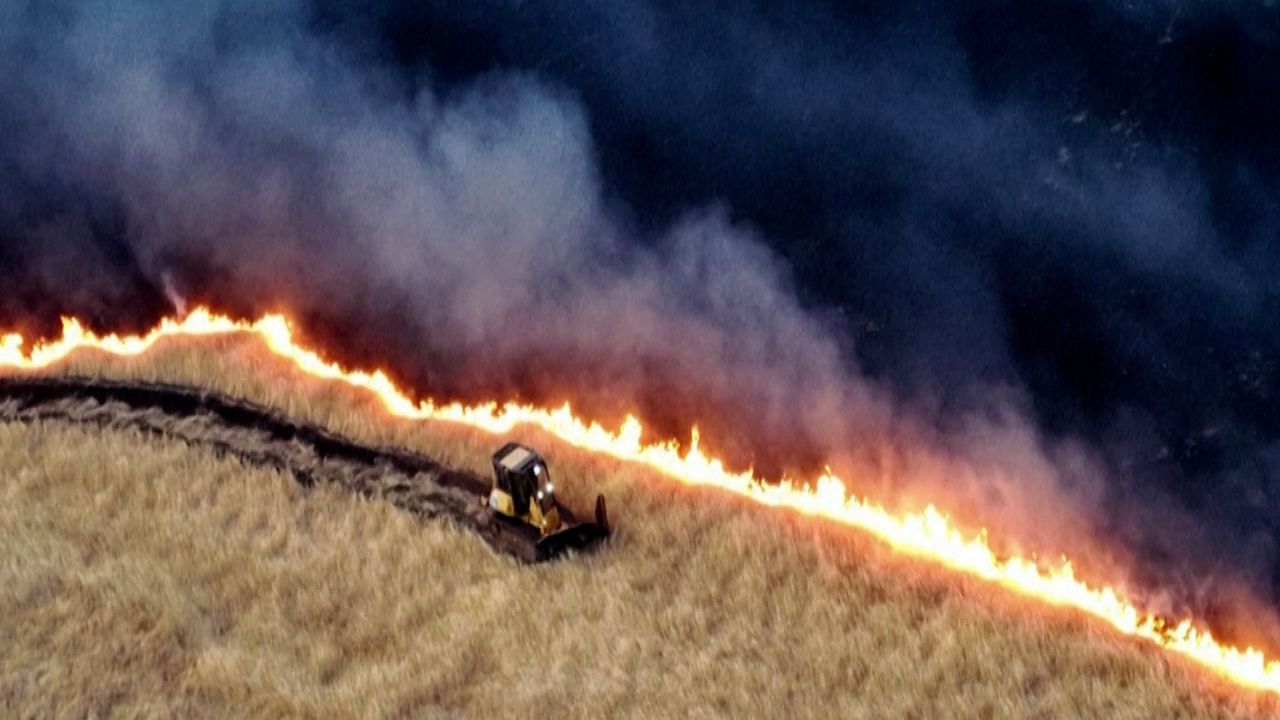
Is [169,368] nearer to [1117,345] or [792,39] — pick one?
[792,39]

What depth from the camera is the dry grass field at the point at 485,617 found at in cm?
224

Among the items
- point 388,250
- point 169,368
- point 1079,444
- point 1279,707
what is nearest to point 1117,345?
point 1079,444

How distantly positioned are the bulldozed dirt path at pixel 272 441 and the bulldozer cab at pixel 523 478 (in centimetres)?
5

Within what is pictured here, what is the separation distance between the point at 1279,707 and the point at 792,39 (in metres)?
1.56

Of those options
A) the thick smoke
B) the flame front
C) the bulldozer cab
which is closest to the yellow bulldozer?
the bulldozer cab

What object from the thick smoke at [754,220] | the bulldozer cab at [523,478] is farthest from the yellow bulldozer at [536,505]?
the thick smoke at [754,220]

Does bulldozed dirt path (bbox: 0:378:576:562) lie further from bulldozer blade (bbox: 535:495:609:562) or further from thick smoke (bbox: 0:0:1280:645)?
thick smoke (bbox: 0:0:1280:645)

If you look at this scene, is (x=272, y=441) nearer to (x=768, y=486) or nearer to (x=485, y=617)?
(x=485, y=617)

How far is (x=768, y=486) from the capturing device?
2.76 metres

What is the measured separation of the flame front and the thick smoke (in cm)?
5

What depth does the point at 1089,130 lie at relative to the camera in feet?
8.46

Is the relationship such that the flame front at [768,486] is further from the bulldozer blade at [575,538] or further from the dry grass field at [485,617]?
the bulldozer blade at [575,538]

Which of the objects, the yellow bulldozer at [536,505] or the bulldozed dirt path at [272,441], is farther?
the bulldozed dirt path at [272,441]

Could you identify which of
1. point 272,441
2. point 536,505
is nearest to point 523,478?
point 536,505
